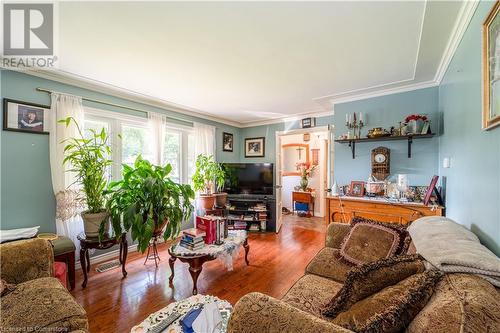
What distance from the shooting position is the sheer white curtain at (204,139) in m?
4.12

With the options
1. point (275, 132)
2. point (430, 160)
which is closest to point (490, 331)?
point (430, 160)

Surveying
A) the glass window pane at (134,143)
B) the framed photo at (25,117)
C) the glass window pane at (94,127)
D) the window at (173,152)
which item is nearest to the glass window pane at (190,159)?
the window at (173,152)

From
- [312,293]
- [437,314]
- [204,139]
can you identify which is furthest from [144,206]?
[437,314]

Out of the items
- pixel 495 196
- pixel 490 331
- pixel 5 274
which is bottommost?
pixel 5 274

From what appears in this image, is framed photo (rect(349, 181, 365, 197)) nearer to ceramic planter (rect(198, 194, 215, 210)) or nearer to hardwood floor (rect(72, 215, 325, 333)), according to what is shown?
hardwood floor (rect(72, 215, 325, 333))

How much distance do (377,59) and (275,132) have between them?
266 centimetres

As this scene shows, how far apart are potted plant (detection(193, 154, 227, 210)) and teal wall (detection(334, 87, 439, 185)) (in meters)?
2.06

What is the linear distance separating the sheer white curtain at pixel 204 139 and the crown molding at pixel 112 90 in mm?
231

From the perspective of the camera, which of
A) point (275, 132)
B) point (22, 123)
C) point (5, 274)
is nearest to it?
point (5, 274)

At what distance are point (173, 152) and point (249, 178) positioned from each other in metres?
1.52

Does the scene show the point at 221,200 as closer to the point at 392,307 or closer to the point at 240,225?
the point at 240,225

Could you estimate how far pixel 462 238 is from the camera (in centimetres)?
118

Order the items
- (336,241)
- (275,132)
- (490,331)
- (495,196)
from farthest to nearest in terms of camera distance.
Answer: (275,132)
(336,241)
(495,196)
(490,331)

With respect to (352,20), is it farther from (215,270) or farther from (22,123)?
(22,123)
